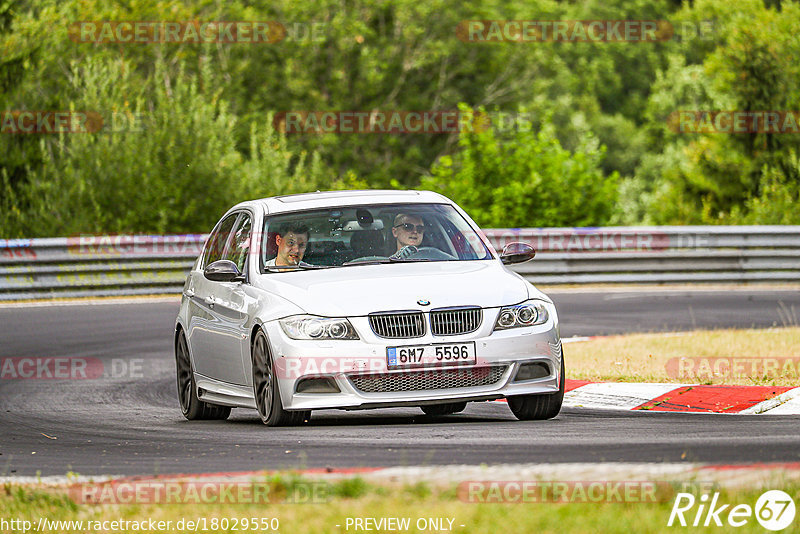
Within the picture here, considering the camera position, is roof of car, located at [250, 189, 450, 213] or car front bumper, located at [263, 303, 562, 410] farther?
roof of car, located at [250, 189, 450, 213]

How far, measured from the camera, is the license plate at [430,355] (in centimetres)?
907

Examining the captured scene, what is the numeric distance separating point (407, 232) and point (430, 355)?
1547 millimetres

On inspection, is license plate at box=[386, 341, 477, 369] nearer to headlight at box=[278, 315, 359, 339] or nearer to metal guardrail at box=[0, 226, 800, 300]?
headlight at box=[278, 315, 359, 339]

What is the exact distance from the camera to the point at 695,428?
872cm

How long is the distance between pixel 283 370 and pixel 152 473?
6.62 feet

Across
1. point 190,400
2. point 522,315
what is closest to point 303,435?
point 522,315

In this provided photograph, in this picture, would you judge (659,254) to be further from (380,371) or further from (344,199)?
(380,371)

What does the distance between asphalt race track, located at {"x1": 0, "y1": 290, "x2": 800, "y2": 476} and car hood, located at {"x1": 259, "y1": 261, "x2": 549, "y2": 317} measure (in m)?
0.78

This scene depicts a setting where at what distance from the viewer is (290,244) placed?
405 inches

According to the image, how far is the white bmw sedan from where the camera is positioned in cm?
912

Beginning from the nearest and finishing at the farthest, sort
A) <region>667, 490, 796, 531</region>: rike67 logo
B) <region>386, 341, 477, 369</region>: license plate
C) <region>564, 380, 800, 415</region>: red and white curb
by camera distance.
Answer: <region>667, 490, 796, 531</region>: rike67 logo < <region>386, 341, 477, 369</region>: license plate < <region>564, 380, 800, 415</region>: red and white curb

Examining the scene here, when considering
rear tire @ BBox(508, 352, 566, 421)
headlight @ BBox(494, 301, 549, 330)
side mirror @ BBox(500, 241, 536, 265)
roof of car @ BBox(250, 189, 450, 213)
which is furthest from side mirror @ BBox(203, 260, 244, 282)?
rear tire @ BBox(508, 352, 566, 421)

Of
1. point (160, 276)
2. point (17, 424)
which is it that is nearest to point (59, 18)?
point (160, 276)

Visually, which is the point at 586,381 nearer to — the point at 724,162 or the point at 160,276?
the point at 160,276
